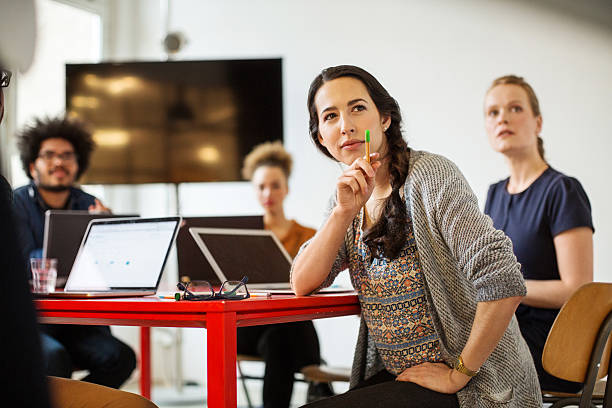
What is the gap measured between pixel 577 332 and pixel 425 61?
2471 millimetres

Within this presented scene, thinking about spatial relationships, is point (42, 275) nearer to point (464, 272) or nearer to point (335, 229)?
point (335, 229)

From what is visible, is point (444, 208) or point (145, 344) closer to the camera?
point (444, 208)

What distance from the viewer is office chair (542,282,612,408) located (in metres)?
1.61

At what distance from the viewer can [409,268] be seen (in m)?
1.50

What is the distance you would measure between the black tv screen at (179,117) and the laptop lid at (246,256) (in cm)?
180

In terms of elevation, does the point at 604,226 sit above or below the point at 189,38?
below

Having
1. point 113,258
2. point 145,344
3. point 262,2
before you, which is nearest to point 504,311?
point 113,258

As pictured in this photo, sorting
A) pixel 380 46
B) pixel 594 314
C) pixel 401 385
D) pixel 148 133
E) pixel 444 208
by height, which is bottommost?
pixel 401 385

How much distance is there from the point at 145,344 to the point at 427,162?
168 centimetres

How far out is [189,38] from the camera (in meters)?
4.61

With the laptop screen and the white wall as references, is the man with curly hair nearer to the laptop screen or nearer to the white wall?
the laptop screen

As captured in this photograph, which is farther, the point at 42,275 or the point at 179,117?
the point at 179,117

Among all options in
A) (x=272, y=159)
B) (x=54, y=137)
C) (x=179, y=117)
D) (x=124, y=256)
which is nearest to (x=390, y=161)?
(x=124, y=256)

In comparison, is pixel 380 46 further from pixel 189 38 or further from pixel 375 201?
pixel 375 201
